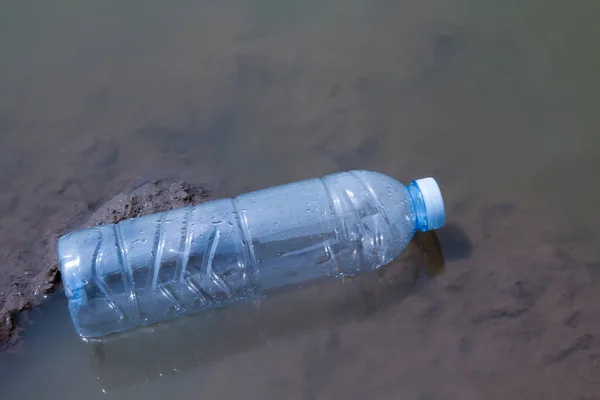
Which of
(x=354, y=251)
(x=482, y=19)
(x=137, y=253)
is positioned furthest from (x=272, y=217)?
(x=482, y=19)

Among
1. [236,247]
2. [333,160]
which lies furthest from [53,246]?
[333,160]

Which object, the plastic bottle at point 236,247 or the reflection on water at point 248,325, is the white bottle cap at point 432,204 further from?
the reflection on water at point 248,325

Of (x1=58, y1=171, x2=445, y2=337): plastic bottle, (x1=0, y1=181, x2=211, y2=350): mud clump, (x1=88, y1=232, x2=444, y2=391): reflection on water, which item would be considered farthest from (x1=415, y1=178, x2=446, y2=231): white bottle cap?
(x1=0, y1=181, x2=211, y2=350): mud clump

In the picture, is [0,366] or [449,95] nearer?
[0,366]

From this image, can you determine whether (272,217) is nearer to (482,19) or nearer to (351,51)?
(351,51)

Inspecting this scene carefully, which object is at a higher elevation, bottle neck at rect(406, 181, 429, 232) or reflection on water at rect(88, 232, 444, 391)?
bottle neck at rect(406, 181, 429, 232)

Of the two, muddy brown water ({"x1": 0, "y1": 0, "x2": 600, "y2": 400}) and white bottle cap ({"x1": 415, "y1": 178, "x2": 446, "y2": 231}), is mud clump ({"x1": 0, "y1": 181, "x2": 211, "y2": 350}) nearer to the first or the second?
muddy brown water ({"x1": 0, "y1": 0, "x2": 600, "y2": 400})
